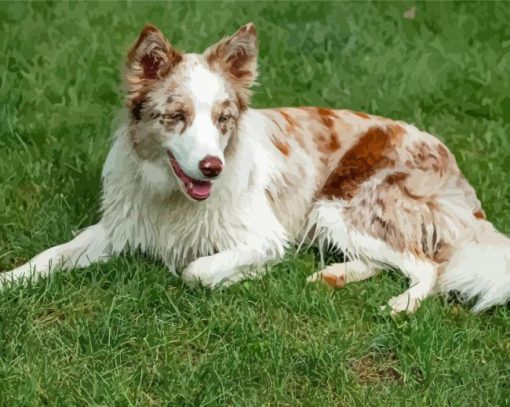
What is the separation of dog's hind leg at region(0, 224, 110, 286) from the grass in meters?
0.12

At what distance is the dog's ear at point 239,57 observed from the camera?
417 centimetres

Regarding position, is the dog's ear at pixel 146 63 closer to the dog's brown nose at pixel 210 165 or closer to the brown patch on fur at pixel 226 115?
the brown patch on fur at pixel 226 115

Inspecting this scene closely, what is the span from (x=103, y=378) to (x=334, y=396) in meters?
0.90

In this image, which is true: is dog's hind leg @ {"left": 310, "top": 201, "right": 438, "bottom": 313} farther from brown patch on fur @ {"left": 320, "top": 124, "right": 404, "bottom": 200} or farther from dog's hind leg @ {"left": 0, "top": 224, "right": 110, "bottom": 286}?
dog's hind leg @ {"left": 0, "top": 224, "right": 110, "bottom": 286}

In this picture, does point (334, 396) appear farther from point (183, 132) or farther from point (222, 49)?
point (222, 49)

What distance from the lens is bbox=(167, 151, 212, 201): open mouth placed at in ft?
13.3

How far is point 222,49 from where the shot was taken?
4.17m

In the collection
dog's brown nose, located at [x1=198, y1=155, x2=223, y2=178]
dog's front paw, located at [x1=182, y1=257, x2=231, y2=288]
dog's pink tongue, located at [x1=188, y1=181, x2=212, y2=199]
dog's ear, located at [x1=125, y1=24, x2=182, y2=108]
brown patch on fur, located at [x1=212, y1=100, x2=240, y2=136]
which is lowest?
dog's front paw, located at [x1=182, y1=257, x2=231, y2=288]

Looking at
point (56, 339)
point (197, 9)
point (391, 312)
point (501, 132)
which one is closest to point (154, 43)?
point (56, 339)

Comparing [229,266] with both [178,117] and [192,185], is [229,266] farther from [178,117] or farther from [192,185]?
[178,117]

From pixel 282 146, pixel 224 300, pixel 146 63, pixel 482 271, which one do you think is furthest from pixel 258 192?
pixel 482 271

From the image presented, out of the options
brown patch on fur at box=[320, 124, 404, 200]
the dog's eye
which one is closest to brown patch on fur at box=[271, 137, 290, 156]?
brown patch on fur at box=[320, 124, 404, 200]

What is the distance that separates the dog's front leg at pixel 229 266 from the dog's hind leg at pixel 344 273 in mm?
244

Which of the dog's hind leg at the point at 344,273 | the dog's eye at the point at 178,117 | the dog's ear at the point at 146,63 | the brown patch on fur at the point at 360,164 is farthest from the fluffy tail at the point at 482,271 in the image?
the dog's ear at the point at 146,63
